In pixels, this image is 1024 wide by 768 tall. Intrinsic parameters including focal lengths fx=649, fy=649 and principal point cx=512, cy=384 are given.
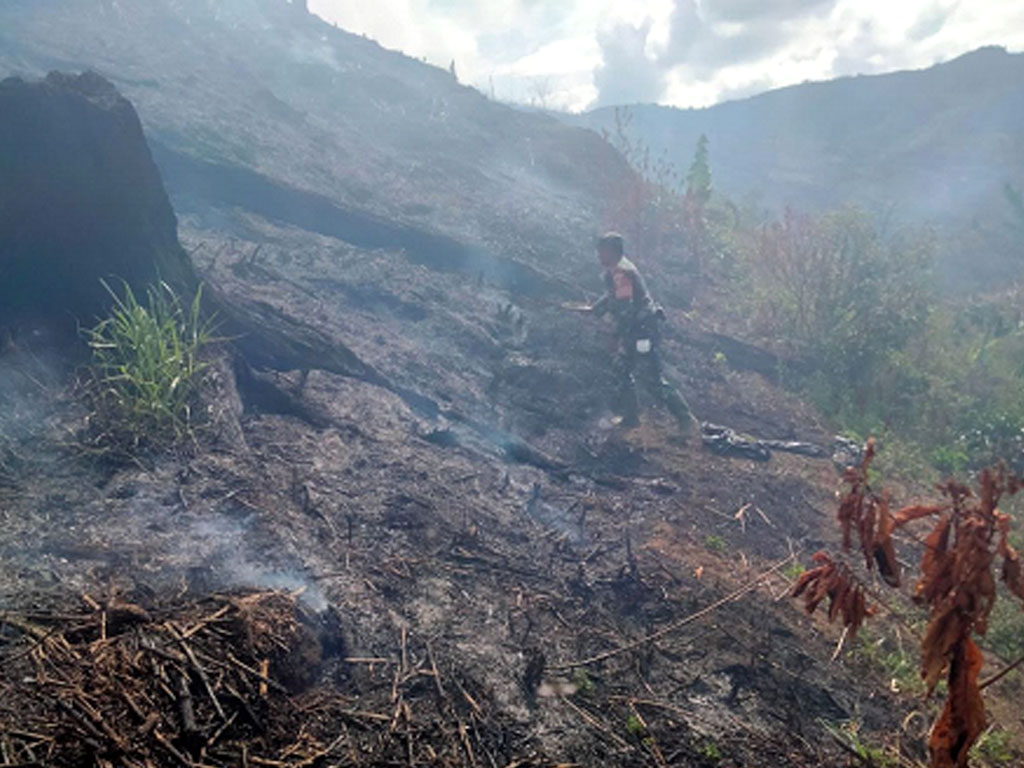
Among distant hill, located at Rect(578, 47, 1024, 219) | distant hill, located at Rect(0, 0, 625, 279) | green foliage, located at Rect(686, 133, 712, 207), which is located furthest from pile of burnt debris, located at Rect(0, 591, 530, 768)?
distant hill, located at Rect(578, 47, 1024, 219)

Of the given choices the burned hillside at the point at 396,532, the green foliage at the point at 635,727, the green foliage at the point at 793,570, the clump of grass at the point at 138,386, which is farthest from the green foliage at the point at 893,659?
the clump of grass at the point at 138,386

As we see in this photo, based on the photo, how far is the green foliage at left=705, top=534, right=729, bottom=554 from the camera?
4723 mm

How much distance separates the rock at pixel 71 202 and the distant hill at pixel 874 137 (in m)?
18.1

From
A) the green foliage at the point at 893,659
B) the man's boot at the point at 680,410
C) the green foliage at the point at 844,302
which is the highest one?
the green foliage at the point at 844,302

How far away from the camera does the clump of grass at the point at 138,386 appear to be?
374 cm

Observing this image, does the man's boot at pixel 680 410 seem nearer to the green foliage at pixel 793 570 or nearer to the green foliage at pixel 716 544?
the green foliage at pixel 716 544

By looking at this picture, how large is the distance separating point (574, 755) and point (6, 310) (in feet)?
13.9

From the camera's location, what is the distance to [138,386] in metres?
3.91

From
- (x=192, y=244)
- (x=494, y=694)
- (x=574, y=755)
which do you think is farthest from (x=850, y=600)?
(x=192, y=244)

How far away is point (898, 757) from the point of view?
8.83ft

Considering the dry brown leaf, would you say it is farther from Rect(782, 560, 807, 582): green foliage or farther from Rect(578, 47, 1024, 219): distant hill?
Rect(578, 47, 1024, 219): distant hill

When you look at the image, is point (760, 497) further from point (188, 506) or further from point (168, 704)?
point (168, 704)

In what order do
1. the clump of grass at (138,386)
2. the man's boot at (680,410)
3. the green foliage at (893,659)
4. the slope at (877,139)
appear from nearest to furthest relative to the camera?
the green foliage at (893,659)
the clump of grass at (138,386)
the man's boot at (680,410)
the slope at (877,139)

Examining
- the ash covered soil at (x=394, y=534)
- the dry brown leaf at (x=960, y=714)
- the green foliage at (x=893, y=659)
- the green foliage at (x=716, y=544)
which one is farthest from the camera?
the green foliage at (x=716, y=544)
